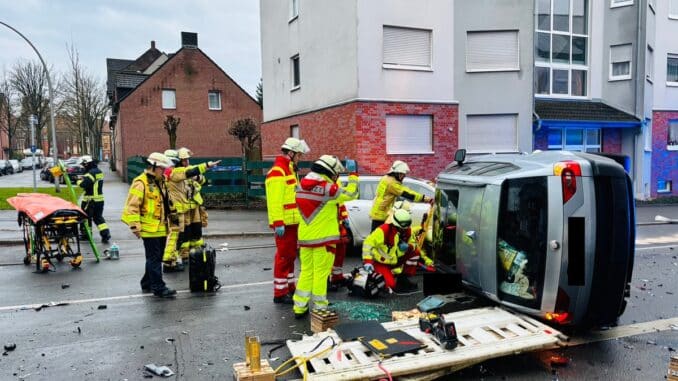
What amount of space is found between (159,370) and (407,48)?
14016 millimetres

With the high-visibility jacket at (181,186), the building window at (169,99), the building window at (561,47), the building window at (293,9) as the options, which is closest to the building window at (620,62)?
the building window at (561,47)

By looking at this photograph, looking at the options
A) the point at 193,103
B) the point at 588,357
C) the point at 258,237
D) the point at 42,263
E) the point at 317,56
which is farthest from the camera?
the point at 193,103

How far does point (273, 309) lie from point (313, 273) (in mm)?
840

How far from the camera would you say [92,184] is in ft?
35.7

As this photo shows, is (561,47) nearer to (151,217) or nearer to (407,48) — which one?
(407,48)

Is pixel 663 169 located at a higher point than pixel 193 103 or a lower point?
lower

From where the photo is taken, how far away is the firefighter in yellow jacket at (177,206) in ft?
26.9

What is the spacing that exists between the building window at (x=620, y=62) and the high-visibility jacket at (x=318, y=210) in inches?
749

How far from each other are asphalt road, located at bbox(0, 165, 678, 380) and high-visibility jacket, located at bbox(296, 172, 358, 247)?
3.13ft

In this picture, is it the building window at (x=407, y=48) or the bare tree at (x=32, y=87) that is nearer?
the building window at (x=407, y=48)

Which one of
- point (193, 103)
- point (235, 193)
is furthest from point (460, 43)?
point (193, 103)

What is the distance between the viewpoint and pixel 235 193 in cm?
1773

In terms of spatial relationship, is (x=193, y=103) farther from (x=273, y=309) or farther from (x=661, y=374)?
(x=661, y=374)

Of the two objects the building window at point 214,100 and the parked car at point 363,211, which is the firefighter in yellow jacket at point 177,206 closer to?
the parked car at point 363,211
